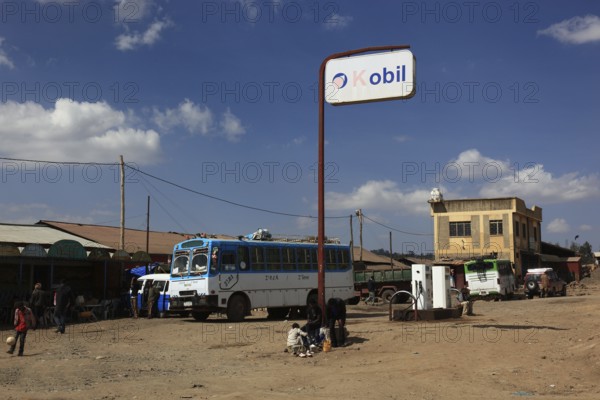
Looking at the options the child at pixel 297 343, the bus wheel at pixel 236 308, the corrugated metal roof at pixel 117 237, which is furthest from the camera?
the corrugated metal roof at pixel 117 237

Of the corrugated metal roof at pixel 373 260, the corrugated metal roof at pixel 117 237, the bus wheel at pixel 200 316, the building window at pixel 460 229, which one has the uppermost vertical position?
the building window at pixel 460 229

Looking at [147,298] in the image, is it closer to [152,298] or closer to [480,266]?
[152,298]

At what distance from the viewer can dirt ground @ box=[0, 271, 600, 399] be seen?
10227 millimetres

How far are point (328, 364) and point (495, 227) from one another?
164 feet

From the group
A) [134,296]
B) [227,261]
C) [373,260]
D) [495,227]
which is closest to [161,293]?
[134,296]

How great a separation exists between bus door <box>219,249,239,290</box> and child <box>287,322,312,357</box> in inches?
306

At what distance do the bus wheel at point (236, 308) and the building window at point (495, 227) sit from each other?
138 feet

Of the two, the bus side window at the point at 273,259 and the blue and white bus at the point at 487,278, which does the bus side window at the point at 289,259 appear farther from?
the blue and white bus at the point at 487,278

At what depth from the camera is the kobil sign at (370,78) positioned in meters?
16.5

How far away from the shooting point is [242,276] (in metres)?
23.0

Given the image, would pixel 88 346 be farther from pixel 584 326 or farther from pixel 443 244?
pixel 443 244

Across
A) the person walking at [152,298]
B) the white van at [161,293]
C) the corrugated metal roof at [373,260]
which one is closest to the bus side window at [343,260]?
the white van at [161,293]

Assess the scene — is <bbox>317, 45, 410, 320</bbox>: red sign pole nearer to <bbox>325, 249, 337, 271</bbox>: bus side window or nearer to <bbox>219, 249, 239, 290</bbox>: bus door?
<bbox>219, 249, 239, 290</bbox>: bus door

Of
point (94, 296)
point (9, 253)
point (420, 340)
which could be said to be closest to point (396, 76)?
point (420, 340)
